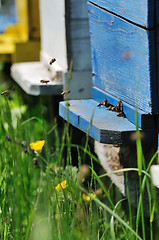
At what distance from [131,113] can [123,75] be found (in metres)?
0.16

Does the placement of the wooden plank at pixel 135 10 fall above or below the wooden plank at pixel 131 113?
above

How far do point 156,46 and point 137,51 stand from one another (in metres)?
0.10

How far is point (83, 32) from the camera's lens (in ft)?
8.00

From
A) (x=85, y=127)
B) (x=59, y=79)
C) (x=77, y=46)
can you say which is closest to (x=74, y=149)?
(x=59, y=79)

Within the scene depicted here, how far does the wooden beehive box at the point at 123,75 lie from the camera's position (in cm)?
152

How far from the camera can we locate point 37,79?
2646 mm

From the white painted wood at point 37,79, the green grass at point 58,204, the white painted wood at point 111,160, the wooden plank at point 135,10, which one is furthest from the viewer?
the white painted wood at point 37,79

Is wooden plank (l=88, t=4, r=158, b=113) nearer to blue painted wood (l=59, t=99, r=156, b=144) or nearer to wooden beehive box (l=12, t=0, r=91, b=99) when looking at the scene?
blue painted wood (l=59, t=99, r=156, b=144)

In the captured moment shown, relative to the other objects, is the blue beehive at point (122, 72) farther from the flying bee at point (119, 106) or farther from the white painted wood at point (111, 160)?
the white painted wood at point (111, 160)

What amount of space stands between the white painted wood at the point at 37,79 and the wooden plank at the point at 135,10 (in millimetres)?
641

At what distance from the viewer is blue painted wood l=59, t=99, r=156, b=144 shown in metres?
1.60

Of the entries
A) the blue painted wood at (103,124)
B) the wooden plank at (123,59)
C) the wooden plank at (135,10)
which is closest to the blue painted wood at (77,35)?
the wooden plank at (123,59)

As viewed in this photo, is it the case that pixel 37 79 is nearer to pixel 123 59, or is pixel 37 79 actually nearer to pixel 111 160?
pixel 111 160

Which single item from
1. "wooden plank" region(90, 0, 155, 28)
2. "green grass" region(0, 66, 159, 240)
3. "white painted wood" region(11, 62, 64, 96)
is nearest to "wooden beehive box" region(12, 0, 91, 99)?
"white painted wood" region(11, 62, 64, 96)
